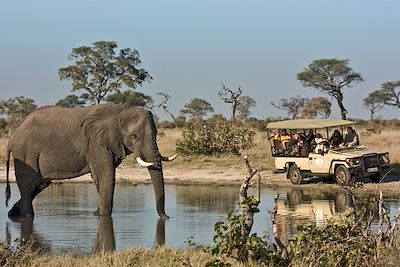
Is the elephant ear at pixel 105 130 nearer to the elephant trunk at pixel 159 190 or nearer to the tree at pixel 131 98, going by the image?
the elephant trunk at pixel 159 190

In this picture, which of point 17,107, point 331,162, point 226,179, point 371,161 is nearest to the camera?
point 371,161

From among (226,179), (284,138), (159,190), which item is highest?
(284,138)

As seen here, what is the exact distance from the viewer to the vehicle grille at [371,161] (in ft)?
78.3

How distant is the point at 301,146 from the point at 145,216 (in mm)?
9201

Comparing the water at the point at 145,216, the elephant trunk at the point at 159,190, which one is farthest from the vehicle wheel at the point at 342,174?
the elephant trunk at the point at 159,190

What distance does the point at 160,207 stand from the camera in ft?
55.1

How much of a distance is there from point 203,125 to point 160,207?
18604 millimetres

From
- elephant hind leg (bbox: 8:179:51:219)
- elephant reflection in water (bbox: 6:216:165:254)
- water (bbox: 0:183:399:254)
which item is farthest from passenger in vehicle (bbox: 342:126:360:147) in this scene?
elephant hind leg (bbox: 8:179:51:219)

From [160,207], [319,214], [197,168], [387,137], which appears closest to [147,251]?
[160,207]

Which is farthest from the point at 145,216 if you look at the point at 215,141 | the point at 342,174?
the point at 215,141

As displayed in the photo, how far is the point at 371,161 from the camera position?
24.0 m

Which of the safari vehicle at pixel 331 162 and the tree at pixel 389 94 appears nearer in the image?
the safari vehicle at pixel 331 162

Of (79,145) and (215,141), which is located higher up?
(215,141)

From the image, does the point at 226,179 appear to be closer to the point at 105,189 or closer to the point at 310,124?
the point at 310,124
